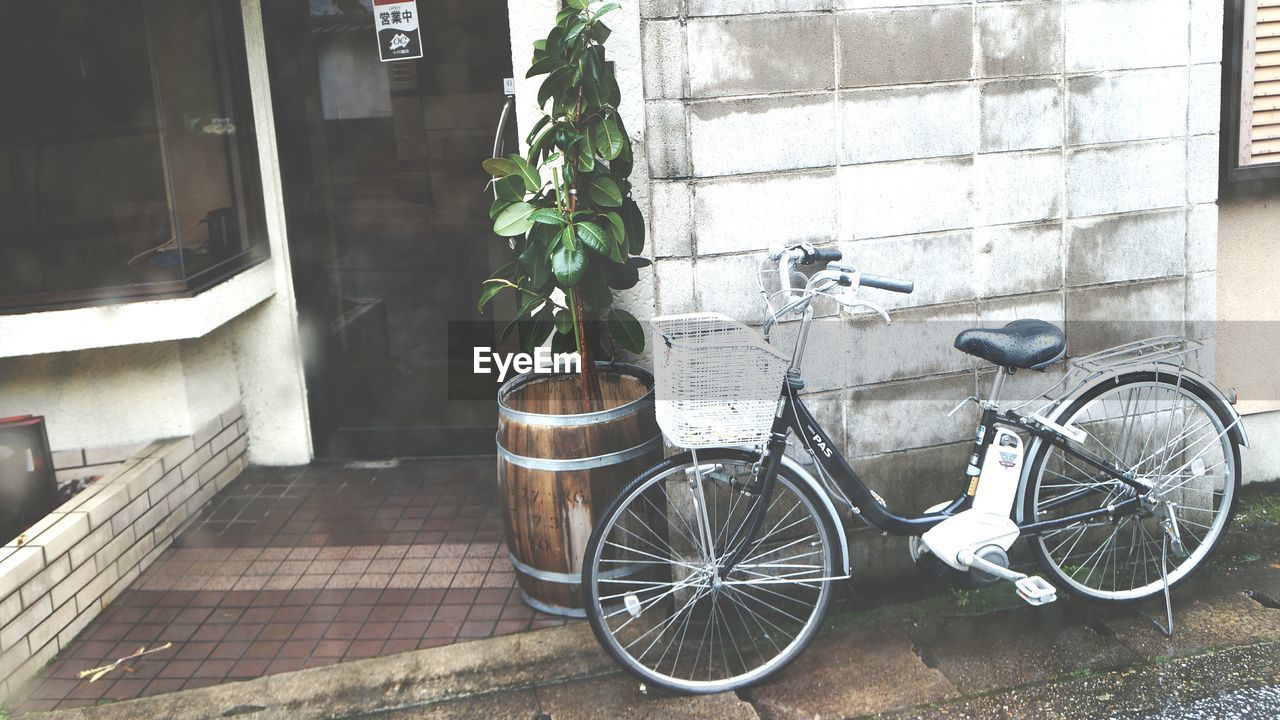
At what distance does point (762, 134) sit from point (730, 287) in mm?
626

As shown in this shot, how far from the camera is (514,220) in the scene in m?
4.48

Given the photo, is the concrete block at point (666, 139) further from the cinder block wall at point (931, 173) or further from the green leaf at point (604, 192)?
the green leaf at point (604, 192)

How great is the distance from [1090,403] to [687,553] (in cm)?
179

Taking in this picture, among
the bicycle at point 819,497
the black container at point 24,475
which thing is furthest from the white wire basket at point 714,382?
the black container at point 24,475

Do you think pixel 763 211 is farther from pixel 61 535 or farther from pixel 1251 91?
pixel 61 535

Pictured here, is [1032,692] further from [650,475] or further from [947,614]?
[650,475]

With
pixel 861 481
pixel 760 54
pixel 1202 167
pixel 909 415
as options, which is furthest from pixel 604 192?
pixel 1202 167

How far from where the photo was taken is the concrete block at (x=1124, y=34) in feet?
15.8

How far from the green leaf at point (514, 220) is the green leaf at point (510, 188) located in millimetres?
52

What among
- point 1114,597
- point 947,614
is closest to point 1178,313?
point 1114,597

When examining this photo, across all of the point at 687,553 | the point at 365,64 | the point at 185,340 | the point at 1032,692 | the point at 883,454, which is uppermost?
the point at 365,64

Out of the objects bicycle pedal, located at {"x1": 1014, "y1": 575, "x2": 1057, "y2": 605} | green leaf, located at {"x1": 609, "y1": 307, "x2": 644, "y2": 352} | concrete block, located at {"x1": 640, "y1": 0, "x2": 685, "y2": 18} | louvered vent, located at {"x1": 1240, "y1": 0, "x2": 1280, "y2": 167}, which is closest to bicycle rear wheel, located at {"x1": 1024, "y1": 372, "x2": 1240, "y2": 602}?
bicycle pedal, located at {"x1": 1014, "y1": 575, "x2": 1057, "y2": 605}

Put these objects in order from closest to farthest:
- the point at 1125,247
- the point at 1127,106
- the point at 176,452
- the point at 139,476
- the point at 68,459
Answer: the point at 1127,106
the point at 1125,247
the point at 139,476
the point at 68,459
the point at 176,452

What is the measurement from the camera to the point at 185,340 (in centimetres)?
628
